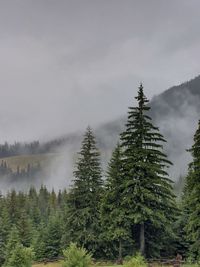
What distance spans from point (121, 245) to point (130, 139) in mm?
10356

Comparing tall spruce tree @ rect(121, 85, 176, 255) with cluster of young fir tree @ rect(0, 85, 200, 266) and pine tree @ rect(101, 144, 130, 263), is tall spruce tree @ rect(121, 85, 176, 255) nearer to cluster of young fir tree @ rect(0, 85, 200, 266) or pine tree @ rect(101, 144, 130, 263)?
cluster of young fir tree @ rect(0, 85, 200, 266)

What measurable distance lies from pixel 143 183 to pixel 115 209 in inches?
149

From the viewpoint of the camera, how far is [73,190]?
152 ft

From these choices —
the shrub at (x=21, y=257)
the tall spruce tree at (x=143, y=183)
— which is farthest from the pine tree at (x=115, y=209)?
the shrub at (x=21, y=257)

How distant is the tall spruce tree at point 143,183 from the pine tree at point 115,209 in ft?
3.08

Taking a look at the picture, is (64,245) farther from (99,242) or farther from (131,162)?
(131,162)

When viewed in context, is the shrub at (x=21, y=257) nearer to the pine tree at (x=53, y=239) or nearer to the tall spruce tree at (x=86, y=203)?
the tall spruce tree at (x=86, y=203)

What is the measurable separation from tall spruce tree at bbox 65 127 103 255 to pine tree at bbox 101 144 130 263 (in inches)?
93.7

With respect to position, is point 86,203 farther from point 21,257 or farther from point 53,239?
point 53,239

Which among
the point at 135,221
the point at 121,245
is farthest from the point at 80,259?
→ the point at 121,245

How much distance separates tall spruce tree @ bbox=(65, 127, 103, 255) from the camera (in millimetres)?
44750

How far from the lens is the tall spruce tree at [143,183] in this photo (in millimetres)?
38938

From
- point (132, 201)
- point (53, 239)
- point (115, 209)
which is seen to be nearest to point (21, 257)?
point (115, 209)

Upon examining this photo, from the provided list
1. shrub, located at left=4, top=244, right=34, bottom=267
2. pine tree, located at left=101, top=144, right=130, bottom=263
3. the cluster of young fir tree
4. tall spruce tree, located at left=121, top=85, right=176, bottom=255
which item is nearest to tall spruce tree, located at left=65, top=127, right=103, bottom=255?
the cluster of young fir tree
